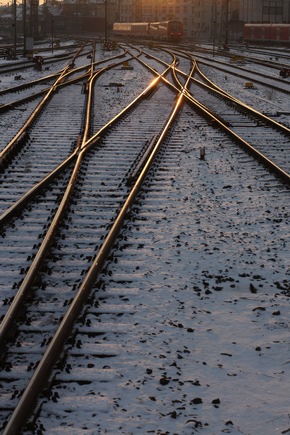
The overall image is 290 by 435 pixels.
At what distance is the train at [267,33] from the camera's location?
60.2 meters

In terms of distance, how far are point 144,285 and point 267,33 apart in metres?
62.7

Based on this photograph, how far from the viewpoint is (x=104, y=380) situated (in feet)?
13.8

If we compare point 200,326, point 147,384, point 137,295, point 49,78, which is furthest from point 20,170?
point 49,78

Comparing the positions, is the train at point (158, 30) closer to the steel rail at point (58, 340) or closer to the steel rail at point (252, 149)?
the steel rail at point (252, 149)

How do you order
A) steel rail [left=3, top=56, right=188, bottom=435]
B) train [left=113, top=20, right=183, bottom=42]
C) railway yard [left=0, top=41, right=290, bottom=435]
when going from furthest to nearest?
train [left=113, top=20, right=183, bottom=42] < railway yard [left=0, top=41, right=290, bottom=435] < steel rail [left=3, top=56, right=188, bottom=435]

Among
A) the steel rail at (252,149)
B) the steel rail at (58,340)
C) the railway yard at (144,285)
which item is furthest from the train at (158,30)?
the steel rail at (58,340)

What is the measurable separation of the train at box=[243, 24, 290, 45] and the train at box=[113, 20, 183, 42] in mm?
8606

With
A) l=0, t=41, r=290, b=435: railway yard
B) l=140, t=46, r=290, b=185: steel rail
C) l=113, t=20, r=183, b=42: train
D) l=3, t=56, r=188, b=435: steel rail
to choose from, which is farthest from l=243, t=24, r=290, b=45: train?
l=3, t=56, r=188, b=435: steel rail

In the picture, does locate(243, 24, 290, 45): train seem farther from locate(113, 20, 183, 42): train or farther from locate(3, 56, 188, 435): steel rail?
locate(3, 56, 188, 435): steel rail

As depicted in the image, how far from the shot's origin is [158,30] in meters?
66.2

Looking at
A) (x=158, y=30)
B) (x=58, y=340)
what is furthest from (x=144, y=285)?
(x=158, y=30)

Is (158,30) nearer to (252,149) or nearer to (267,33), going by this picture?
(267,33)

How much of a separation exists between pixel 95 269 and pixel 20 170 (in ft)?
15.4

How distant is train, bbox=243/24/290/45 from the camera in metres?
60.2
